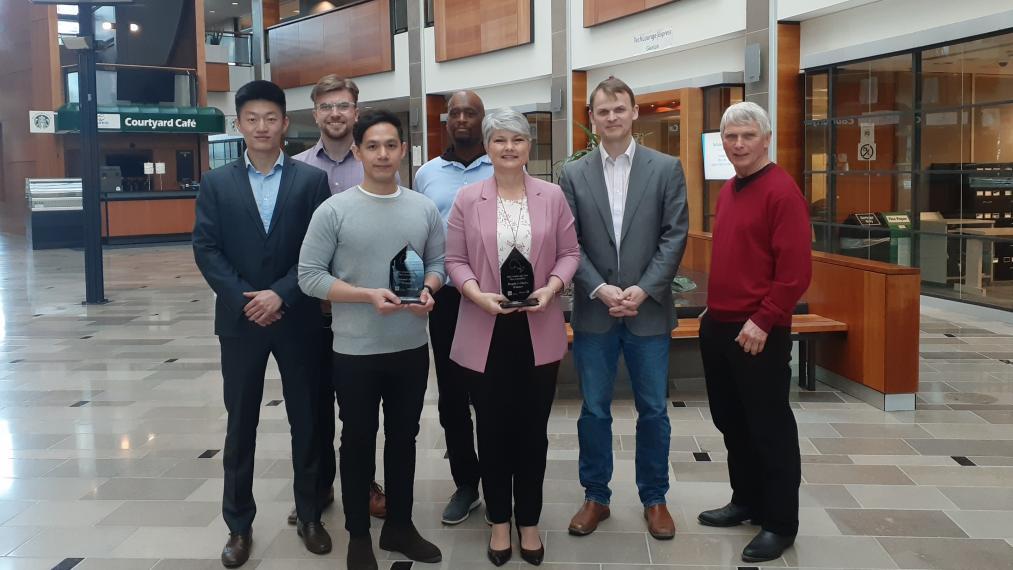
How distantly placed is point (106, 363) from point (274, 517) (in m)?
4.25

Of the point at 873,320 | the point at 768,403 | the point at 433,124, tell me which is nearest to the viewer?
the point at 768,403

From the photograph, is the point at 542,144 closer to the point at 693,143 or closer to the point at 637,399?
the point at 693,143

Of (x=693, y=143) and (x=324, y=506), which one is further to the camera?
(x=693, y=143)

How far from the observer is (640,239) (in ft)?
11.0

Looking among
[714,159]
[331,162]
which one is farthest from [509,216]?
[714,159]

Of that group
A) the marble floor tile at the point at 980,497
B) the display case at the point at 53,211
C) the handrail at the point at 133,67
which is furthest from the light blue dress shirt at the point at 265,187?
the handrail at the point at 133,67

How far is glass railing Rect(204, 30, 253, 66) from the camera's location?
2619cm

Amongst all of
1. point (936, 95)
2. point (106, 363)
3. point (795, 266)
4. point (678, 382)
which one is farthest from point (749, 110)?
point (936, 95)

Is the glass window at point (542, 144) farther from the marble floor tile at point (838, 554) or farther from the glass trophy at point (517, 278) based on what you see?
the glass trophy at point (517, 278)

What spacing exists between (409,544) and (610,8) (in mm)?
A: 13349

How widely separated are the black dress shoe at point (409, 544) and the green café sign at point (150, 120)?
728 inches

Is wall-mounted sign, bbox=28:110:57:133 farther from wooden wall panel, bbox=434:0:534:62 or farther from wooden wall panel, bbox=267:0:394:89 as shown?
wooden wall panel, bbox=434:0:534:62

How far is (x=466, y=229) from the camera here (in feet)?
10.5

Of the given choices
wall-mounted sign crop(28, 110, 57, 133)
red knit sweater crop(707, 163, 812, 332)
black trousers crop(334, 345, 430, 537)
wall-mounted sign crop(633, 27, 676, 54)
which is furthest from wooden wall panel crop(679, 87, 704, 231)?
wall-mounted sign crop(28, 110, 57, 133)
